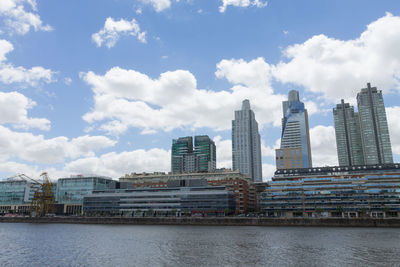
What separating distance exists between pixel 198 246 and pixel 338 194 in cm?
13582

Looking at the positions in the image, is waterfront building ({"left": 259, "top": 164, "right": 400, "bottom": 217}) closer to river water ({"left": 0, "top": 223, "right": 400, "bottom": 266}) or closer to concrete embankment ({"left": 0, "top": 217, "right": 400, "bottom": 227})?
concrete embankment ({"left": 0, "top": 217, "right": 400, "bottom": 227})

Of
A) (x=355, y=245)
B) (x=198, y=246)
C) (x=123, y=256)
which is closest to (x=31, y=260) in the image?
(x=123, y=256)

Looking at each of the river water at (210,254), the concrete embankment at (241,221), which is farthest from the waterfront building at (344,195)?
the river water at (210,254)

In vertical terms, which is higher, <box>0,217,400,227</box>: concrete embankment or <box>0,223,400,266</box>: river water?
<box>0,217,400,227</box>: concrete embankment

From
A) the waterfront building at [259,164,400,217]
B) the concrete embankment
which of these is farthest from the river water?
the waterfront building at [259,164,400,217]

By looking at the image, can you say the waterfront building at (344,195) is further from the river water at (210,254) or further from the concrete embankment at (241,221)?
the river water at (210,254)

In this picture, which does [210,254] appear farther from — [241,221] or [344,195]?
[344,195]

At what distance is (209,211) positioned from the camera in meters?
196

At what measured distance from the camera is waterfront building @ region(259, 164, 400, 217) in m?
179

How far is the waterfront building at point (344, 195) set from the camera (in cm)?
17938

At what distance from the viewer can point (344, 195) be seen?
608 ft

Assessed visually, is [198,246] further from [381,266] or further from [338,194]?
[338,194]

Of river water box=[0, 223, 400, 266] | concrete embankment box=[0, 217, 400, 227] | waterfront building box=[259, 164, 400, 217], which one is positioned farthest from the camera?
waterfront building box=[259, 164, 400, 217]

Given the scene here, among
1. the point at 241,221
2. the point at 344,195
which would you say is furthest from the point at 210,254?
the point at 344,195
